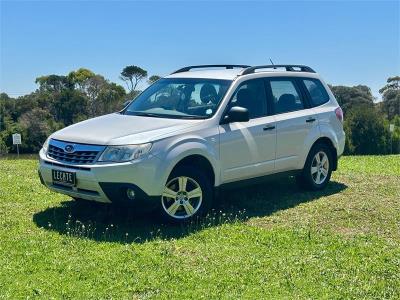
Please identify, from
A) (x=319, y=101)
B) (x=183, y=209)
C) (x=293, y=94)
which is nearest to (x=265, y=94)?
(x=293, y=94)

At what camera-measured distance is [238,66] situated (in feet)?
27.7

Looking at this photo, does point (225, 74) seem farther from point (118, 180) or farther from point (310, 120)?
point (118, 180)

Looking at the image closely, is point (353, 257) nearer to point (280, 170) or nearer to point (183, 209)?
point (183, 209)

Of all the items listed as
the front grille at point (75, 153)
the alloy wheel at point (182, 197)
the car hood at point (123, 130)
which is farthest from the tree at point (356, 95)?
the front grille at point (75, 153)

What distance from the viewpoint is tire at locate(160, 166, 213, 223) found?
6.48m

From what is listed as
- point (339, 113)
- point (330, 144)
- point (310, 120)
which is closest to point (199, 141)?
point (310, 120)

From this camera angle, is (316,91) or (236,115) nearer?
(236,115)

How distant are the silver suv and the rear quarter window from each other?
0.7 inches

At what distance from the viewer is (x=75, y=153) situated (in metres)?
6.38

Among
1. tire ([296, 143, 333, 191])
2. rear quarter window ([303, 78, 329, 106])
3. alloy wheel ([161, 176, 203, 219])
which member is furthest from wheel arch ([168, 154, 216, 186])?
rear quarter window ([303, 78, 329, 106])

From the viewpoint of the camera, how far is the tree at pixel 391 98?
212 feet

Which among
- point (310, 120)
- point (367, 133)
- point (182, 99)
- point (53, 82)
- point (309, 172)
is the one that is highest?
point (53, 82)

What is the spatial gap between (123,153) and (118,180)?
318 millimetres

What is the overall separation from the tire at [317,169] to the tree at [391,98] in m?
59.8
